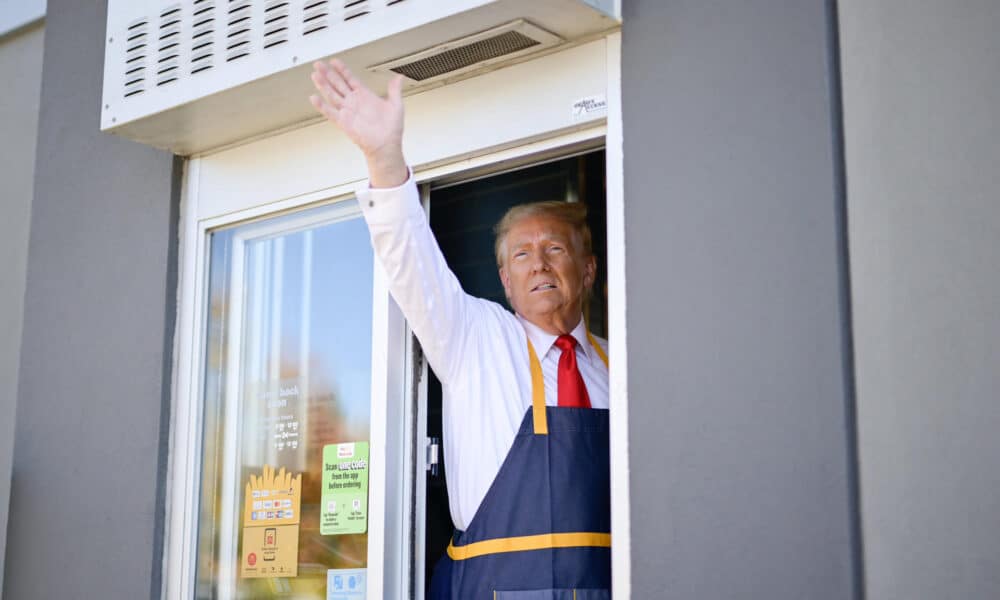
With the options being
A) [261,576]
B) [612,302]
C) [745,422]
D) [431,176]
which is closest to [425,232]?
[431,176]

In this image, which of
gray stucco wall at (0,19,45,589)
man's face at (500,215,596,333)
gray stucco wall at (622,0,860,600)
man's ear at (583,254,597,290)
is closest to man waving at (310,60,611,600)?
man's face at (500,215,596,333)

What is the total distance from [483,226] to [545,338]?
74 cm

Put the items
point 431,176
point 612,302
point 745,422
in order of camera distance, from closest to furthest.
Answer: point 745,422 < point 612,302 < point 431,176

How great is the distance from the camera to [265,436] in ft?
13.6

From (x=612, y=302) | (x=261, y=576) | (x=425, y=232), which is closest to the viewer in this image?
(x=612, y=302)

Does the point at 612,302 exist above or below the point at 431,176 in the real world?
below

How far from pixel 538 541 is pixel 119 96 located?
194cm

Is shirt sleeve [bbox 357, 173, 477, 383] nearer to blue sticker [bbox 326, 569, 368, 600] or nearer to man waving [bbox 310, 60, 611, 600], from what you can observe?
man waving [bbox 310, 60, 611, 600]

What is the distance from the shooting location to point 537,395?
12.5 feet

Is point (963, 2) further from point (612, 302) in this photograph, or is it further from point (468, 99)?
point (468, 99)

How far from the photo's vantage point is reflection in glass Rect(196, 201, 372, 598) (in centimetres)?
A: 394

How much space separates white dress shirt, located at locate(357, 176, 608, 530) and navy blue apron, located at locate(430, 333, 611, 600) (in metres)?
0.08

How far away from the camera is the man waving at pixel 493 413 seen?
3371 millimetres

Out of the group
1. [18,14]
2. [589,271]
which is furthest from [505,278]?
[18,14]
